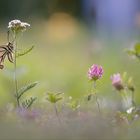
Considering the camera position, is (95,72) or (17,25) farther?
(95,72)

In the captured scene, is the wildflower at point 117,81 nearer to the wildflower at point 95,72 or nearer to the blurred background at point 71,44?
the wildflower at point 95,72

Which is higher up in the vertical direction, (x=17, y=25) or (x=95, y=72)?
(x=17, y=25)

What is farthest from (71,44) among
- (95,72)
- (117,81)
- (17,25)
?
(17,25)

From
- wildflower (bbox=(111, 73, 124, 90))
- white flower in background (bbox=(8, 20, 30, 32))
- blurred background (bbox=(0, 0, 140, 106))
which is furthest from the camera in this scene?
blurred background (bbox=(0, 0, 140, 106))

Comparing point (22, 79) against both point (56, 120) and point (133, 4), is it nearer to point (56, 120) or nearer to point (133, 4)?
point (56, 120)

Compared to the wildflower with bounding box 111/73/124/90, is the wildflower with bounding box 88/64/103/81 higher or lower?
lower

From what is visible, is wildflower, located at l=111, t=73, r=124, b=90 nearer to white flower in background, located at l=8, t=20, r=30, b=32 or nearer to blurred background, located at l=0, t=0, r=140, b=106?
blurred background, located at l=0, t=0, r=140, b=106

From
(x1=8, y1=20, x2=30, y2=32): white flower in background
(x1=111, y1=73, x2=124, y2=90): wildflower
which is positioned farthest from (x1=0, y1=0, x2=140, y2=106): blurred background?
(x1=111, y1=73, x2=124, y2=90): wildflower

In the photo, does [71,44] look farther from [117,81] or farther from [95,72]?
[95,72]

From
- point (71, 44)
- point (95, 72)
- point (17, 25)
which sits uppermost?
point (71, 44)
